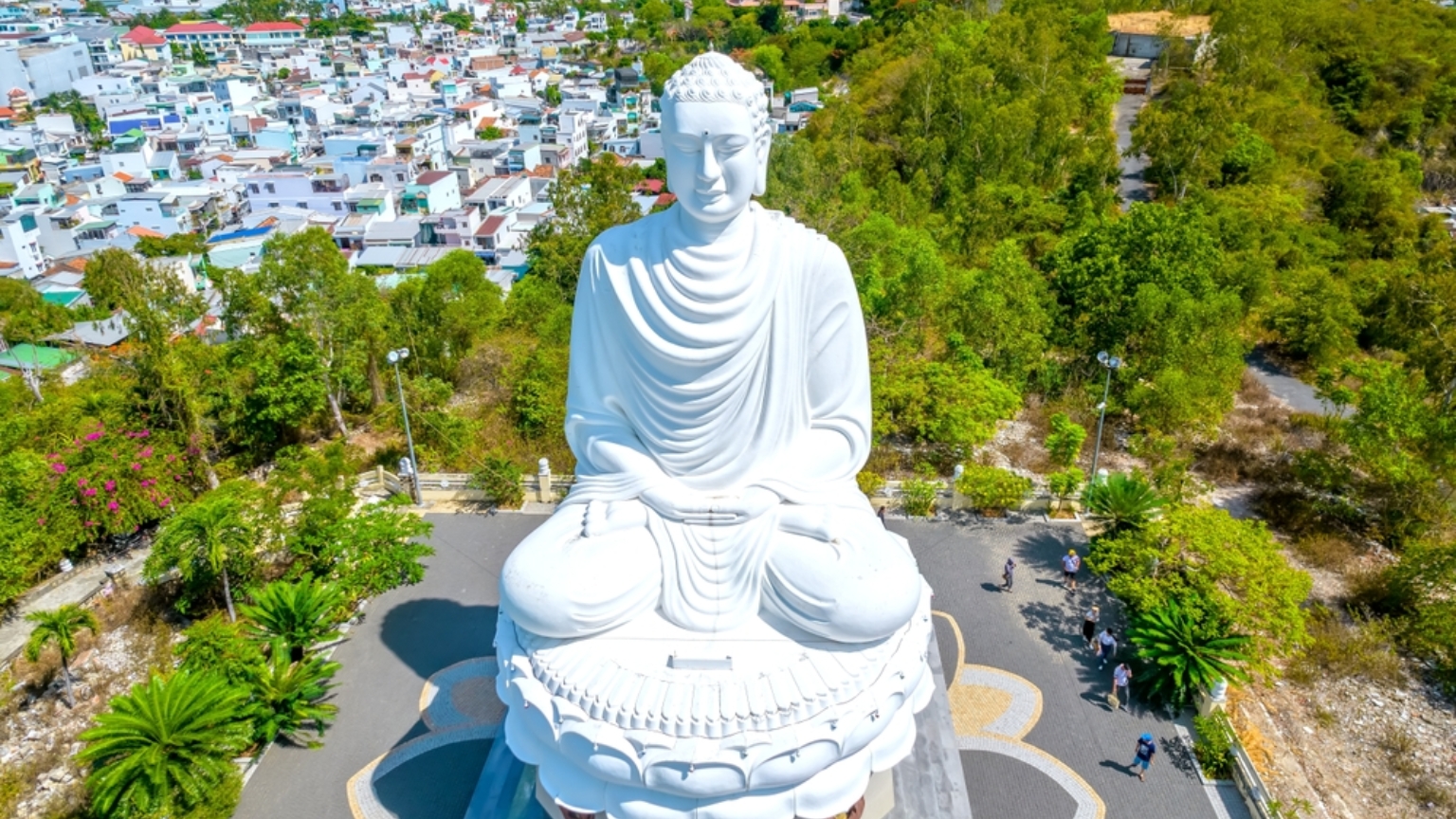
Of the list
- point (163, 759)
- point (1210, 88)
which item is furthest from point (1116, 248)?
point (163, 759)

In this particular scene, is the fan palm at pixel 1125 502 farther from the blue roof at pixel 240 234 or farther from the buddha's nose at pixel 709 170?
the blue roof at pixel 240 234

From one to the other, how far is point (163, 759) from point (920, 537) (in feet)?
32.2

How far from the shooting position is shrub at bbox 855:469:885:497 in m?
14.7

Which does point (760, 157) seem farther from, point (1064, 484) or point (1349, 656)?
point (1349, 656)

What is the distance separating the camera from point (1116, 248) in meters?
18.5

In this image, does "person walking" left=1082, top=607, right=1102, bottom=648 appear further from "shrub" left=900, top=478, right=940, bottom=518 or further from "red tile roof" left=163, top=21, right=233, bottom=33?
"red tile roof" left=163, top=21, right=233, bottom=33

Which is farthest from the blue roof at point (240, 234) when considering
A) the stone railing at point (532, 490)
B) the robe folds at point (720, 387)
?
the robe folds at point (720, 387)

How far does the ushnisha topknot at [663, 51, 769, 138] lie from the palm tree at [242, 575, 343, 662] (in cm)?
724

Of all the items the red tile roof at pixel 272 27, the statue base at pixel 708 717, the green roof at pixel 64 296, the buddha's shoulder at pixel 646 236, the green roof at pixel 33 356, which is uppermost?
the red tile roof at pixel 272 27

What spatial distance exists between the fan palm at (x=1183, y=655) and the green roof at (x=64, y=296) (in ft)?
140

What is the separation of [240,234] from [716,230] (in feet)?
144

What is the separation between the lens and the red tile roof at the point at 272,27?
340 feet

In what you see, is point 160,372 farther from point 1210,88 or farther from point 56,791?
point 1210,88

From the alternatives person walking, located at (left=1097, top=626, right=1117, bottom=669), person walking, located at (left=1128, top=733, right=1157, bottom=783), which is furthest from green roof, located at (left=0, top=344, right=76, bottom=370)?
person walking, located at (left=1128, top=733, right=1157, bottom=783)
